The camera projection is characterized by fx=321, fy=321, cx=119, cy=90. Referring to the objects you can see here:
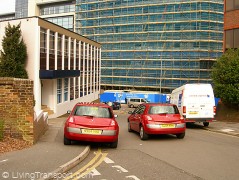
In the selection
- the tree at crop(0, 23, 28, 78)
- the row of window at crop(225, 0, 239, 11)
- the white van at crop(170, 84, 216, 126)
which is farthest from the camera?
the row of window at crop(225, 0, 239, 11)

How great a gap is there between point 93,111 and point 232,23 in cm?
2194

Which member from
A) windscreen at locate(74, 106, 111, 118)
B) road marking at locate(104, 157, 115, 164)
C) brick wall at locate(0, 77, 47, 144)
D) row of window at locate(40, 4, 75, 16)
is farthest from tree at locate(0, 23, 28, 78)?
row of window at locate(40, 4, 75, 16)

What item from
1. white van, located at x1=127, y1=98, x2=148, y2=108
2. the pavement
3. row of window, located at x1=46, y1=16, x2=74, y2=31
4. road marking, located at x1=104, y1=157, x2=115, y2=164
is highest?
row of window, located at x1=46, y1=16, x2=74, y2=31

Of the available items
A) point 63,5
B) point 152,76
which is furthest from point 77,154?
point 63,5

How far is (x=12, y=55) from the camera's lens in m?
26.4

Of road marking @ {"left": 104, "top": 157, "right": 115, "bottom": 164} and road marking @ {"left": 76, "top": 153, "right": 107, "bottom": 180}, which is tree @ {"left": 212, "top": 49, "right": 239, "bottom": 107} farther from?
road marking @ {"left": 104, "top": 157, "right": 115, "bottom": 164}

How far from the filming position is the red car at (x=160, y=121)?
1189 cm

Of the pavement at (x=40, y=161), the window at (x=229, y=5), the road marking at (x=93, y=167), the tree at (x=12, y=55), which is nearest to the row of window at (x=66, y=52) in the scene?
the tree at (x=12, y=55)

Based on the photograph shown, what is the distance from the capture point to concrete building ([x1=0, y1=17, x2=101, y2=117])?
2711cm

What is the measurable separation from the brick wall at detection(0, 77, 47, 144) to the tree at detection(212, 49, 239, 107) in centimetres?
1750

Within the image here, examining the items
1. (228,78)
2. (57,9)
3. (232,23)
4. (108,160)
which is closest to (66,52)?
(232,23)

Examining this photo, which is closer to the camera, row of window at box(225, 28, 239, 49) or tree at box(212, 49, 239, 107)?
tree at box(212, 49, 239, 107)

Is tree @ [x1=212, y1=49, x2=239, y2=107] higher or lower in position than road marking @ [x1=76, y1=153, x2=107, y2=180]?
higher

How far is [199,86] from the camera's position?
17.7m
